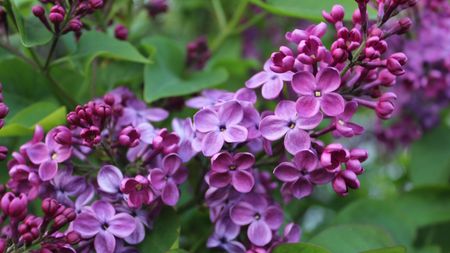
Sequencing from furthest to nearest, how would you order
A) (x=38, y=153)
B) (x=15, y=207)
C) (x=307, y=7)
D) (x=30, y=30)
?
(x=307, y=7) < (x=30, y=30) < (x=38, y=153) < (x=15, y=207)

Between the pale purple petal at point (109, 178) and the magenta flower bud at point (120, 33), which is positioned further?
the magenta flower bud at point (120, 33)

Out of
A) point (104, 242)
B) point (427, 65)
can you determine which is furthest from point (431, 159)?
point (104, 242)

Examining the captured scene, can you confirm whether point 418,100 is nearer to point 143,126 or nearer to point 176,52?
point 176,52

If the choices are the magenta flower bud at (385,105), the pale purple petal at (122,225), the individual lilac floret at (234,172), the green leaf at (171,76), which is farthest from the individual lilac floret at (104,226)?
the magenta flower bud at (385,105)

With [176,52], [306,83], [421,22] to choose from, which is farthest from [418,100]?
[306,83]

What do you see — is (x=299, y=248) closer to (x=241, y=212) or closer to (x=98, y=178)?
(x=241, y=212)

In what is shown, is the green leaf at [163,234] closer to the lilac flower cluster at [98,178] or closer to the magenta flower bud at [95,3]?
the lilac flower cluster at [98,178]
